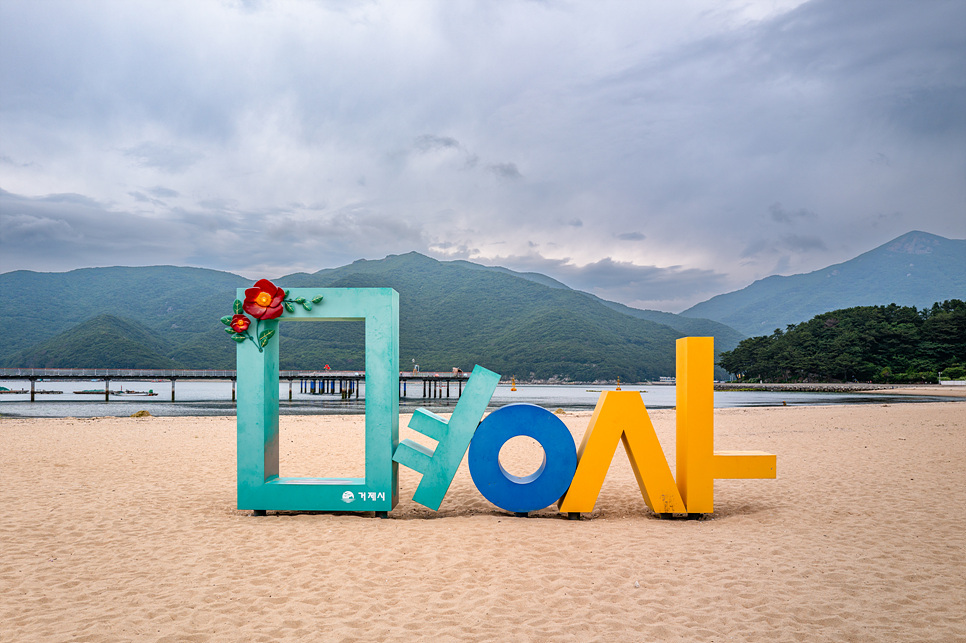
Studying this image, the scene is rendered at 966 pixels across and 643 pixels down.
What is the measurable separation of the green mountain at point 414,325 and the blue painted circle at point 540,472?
11506 cm

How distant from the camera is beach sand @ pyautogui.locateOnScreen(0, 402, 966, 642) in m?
4.25

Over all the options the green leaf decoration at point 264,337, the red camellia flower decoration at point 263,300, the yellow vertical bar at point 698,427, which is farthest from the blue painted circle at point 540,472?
the red camellia flower decoration at point 263,300

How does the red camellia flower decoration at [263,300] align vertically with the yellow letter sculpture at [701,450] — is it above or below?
above

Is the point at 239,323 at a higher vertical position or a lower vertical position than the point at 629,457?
higher

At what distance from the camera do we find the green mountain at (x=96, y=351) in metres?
114

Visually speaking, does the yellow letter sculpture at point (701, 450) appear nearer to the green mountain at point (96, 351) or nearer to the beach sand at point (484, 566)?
the beach sand at point (484, 566)

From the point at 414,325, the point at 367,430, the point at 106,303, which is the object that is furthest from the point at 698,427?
the point at 106,303

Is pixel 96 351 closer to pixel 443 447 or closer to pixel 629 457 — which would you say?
pixel 443 447

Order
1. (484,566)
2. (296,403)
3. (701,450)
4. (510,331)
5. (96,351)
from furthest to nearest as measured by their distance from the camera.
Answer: (510,331)
(96,351)
(296,403)
(701,450)
(484,566)

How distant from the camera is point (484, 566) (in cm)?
A: 568

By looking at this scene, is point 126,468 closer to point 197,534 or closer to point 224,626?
point 197,534

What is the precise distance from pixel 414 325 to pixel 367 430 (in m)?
156

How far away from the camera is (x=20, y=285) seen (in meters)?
168

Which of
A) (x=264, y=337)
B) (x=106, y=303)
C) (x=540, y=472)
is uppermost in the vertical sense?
(x=106, y=303)
